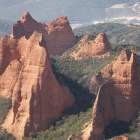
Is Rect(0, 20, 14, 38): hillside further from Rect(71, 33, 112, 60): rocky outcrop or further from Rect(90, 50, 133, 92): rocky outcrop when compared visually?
Rect(90, 50, 133, 92): rocky outcrop

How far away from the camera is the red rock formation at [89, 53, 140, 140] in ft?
108

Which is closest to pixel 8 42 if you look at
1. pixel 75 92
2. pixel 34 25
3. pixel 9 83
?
pixel 9 83

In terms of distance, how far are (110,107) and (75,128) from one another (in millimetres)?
4473

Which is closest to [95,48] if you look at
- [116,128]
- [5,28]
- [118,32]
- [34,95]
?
[34,95]

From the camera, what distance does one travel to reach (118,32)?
148 m

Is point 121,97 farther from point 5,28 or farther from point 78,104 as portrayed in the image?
point 5,28

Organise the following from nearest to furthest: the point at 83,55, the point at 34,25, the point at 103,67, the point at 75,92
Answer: the point at 75,92 < the point at 103,67 < the point at 83,55 < the point at 34,25

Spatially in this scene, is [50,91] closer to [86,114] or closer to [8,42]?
[86,114]

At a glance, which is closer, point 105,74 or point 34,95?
point 34,95

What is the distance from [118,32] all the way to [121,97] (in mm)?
115687

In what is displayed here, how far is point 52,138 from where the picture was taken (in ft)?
124

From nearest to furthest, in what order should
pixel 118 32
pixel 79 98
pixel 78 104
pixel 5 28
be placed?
pixel 78 104
pixel 79 98
pixel 118 32
pixel 5 28

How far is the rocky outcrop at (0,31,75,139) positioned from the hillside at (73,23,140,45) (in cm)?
8228

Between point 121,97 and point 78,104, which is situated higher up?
point 121,97
